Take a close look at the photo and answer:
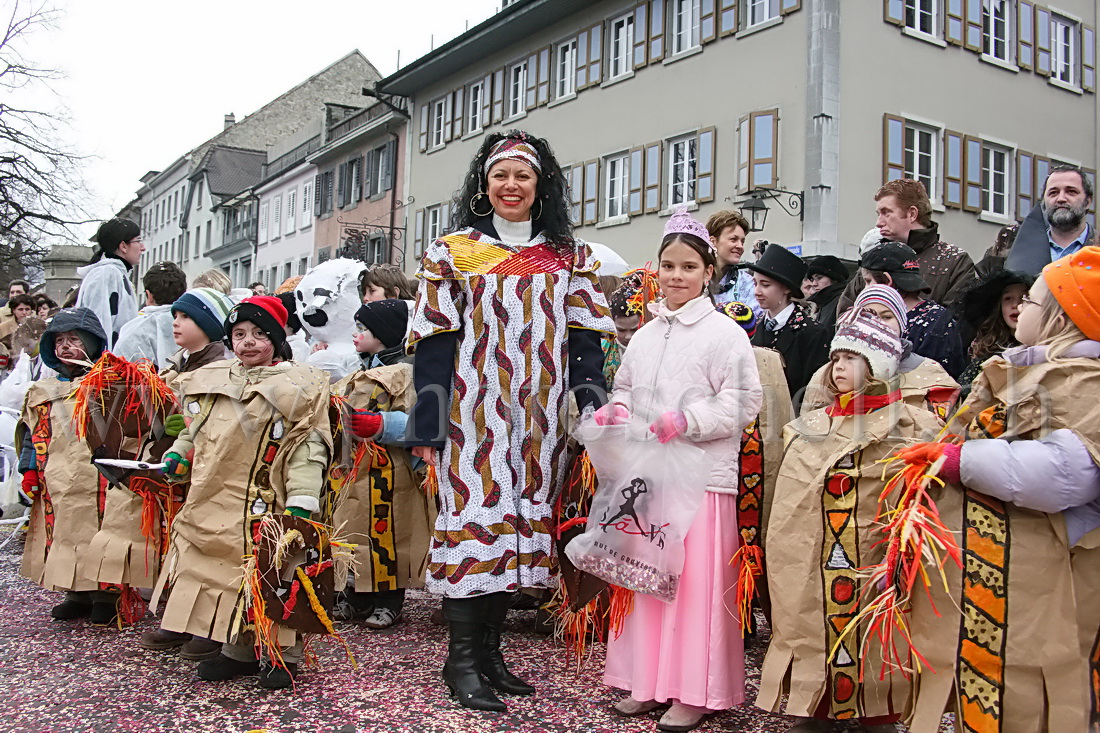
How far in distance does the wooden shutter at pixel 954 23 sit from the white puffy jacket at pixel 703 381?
1521 centimetres

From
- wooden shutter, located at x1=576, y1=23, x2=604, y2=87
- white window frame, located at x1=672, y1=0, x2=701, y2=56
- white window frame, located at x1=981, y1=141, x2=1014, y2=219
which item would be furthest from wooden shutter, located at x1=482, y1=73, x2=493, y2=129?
white window frame, located at x1=981, y1=141, x2=1014, y2=219

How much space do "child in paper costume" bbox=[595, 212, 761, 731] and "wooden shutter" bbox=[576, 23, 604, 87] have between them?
16.9m

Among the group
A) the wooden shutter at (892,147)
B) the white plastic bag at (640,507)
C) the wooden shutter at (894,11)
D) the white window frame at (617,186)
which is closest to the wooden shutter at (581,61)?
the white window frame at (617,186)

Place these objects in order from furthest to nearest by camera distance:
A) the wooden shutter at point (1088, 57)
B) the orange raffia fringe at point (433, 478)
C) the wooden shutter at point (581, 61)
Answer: the wooden shutter at point (581, 61) < the wooden shutter at point (1088, 57) < the orange raffia fringe at point (433, 478)

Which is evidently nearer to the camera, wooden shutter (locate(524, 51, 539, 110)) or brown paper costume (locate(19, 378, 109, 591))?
brown paper costume (locate(19, 378, 109, 591))

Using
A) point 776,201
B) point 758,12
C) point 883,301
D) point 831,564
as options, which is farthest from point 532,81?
point 831,564

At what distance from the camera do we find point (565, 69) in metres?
20.8

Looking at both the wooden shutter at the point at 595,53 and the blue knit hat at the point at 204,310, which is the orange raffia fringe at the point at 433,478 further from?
the wooden shutter at the point at 595,53

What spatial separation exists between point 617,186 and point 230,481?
638 inches

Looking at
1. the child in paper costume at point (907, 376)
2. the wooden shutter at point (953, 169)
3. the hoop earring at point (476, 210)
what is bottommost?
the child in paper costume at point (907, 376)

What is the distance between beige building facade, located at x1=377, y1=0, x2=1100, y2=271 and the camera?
14961mm

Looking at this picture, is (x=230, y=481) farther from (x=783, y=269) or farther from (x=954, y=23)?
(x=954, y=23)

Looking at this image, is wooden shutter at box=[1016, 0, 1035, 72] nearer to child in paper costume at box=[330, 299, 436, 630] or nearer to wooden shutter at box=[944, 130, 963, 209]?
wooden shutter at box=[944, 130, 963, 209]

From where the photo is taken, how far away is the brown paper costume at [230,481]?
3582mm
